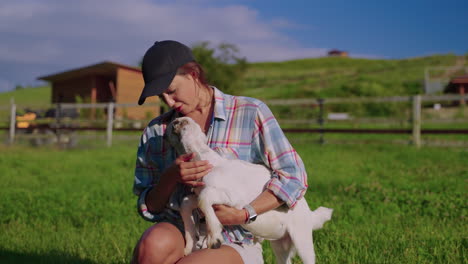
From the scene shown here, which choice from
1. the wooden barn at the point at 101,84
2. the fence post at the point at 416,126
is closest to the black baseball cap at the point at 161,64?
the fence post at the point at 416,126

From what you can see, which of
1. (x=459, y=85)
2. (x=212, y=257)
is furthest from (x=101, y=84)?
(x=212, y=257)

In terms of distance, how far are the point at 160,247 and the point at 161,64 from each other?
93 cm

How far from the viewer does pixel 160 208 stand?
255cm

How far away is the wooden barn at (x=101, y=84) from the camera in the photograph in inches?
958

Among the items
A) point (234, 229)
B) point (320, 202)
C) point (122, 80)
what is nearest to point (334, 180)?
point (320, 202)

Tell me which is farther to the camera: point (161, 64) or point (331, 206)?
point (331, 206)

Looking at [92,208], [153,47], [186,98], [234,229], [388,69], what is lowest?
[92,208]

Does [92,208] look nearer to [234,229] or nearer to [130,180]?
[130,180]

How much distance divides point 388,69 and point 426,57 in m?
6.11

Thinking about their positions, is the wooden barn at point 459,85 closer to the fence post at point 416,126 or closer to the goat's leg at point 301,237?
the fence post at point 416,126

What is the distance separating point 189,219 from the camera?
7.78 ft

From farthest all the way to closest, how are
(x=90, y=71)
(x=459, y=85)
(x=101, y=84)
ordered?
1. (x=459, y=85)
2. (x=101, y=84)
3. (x=90, y=71)

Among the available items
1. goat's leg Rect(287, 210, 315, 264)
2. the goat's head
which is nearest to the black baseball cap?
the goat's head

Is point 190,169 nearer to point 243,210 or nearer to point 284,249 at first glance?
point 243,210
